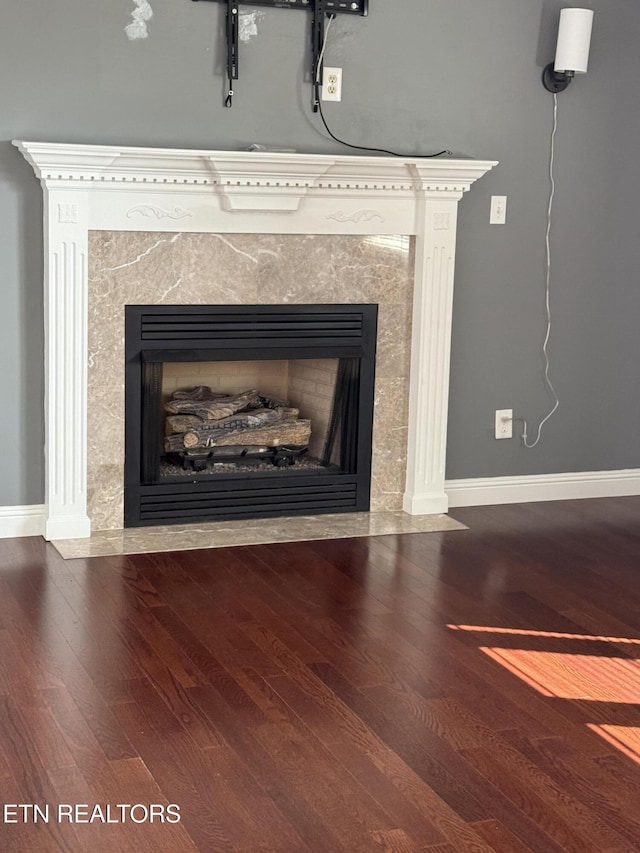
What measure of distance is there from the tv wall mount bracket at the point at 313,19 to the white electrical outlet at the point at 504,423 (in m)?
1.46

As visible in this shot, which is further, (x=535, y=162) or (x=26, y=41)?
(x=535, y=162)

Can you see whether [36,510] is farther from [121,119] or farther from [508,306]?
[508,306]

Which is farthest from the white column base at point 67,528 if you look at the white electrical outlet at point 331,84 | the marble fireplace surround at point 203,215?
the white electrical outlet at point 331,84

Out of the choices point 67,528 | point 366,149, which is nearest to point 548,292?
point 366,149

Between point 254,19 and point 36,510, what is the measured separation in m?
1.92

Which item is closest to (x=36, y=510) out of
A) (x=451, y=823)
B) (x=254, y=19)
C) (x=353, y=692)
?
(x=353, y=692)

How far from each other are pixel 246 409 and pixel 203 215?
851 millimetres

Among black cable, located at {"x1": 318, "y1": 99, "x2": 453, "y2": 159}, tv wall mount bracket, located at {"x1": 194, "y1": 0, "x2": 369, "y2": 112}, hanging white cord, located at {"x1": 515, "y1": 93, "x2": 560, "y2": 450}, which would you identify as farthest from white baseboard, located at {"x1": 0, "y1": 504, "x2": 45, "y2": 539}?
hanging white cord, located at {"x1": 515, "y1": 93, "x2": 560, "y2": 450}

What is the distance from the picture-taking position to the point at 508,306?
4.52 meters

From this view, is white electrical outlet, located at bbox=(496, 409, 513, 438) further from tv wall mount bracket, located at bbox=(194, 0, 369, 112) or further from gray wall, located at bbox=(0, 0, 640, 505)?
tv wall mount bracket, located at bbox=(194, 0, 369, 112)

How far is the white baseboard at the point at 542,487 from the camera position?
4605 millimetres

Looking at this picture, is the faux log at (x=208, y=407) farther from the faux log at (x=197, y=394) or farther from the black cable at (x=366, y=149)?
the black cable at (x=366, y=149)

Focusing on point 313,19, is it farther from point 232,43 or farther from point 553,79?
point 553,79

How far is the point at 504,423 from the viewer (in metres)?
4.61
